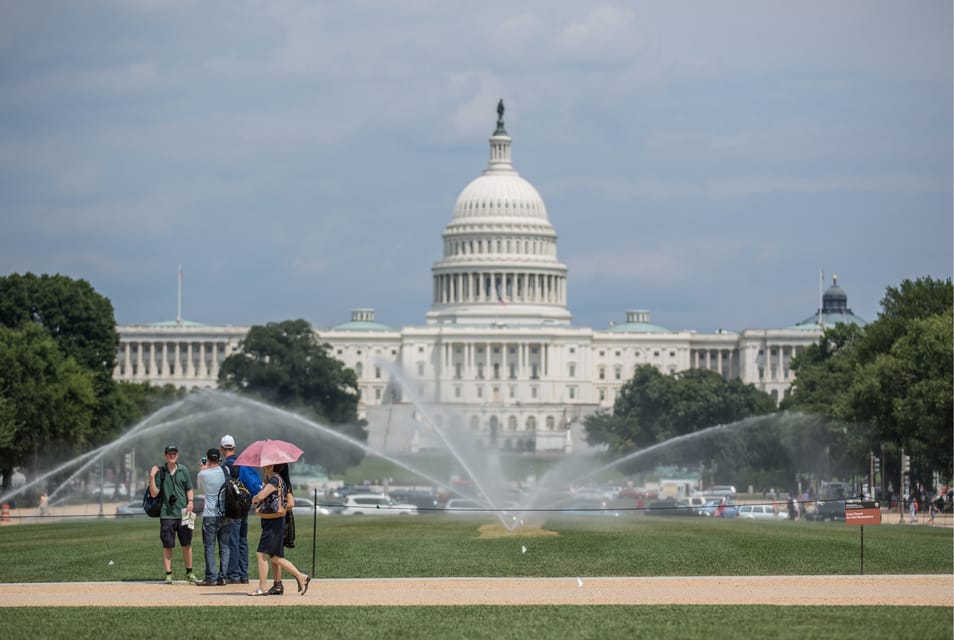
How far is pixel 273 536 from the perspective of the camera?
1196 inches

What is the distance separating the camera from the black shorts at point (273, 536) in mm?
30375

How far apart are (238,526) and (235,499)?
93cm


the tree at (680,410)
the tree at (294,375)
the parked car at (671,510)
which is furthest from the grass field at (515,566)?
the tree at (680,410)

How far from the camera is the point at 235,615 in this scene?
92.9ft

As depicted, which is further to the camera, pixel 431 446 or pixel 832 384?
pixel 832 384

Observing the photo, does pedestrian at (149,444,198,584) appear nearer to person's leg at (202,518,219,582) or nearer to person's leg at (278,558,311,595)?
person's leg at (202,518,219,582)

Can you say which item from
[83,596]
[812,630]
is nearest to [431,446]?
[83,596]

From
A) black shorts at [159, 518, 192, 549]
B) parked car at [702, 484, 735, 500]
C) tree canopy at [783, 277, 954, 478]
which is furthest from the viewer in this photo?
parked car at [702, 484, 735, 500]

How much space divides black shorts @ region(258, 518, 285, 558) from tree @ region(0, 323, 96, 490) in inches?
2085

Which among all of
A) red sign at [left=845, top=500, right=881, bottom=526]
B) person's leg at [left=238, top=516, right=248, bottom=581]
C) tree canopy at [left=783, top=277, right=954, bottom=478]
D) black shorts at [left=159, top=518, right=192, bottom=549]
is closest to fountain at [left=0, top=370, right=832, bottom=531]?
tree canopy at [left=783, top=277, right=954, bottom=478]

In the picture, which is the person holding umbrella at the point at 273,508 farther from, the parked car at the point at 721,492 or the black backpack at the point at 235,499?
the parked car at the point at 721,492

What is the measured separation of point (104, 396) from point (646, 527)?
56519mm

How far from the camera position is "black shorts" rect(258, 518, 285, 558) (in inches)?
1196

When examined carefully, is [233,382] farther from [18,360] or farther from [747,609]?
[747,609]
